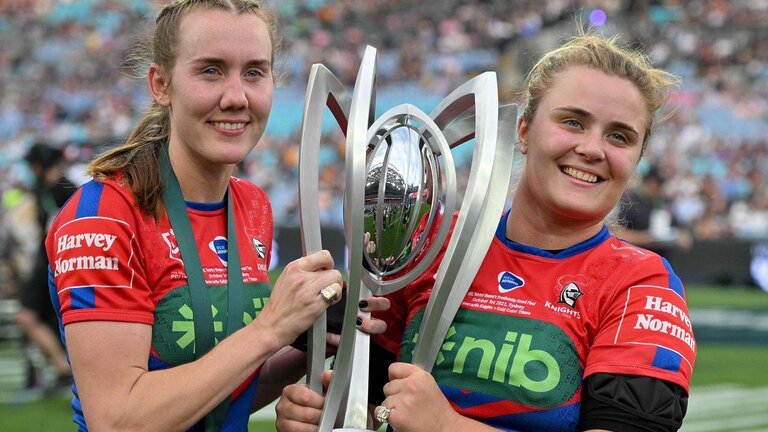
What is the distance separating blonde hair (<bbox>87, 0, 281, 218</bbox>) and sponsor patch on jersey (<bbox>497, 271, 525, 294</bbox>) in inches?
31.9

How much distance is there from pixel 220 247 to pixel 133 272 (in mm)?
274

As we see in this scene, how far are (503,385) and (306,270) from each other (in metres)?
0.51

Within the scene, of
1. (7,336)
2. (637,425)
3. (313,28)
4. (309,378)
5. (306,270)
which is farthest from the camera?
(313,28)

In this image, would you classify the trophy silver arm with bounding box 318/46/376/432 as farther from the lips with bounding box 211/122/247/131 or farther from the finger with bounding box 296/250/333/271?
the lips with bounding box 211/122/247/131

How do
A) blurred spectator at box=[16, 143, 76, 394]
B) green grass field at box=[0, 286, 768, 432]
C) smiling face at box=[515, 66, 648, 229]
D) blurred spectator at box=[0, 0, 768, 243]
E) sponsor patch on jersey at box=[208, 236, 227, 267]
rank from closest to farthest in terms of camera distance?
smiling face at box=[515, 66, 648, 229], sponsor patch on jersey at box=[208, 236, 227, 267], green grass field at box=[0, 286, 768, 432], blurred spectator at box=[16, 143, 76, 394], blurred spectator at box=[0, 0, 768, 243]

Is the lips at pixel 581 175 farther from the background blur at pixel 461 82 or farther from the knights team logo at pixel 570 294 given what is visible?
the background blur at pixel 461 82

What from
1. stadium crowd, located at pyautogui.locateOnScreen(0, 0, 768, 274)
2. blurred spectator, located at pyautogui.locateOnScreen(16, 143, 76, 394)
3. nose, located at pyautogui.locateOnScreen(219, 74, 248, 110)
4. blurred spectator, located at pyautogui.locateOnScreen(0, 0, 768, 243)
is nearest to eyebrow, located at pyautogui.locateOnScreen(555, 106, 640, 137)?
nose, located at pyautogui.locateOnScreen(219, 74, 248, 110)

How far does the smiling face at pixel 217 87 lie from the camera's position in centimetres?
239

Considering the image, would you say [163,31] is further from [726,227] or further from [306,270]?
[726,227]

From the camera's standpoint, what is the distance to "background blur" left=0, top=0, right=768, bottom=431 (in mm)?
16375

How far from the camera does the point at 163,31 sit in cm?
248

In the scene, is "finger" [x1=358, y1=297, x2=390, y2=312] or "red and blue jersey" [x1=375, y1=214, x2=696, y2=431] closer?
"red and blue jersey" [x1=375, y1=214, x2=696, y2=431]

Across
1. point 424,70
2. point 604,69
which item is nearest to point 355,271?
point 604,69

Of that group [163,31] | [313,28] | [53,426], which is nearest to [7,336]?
[53,426]
